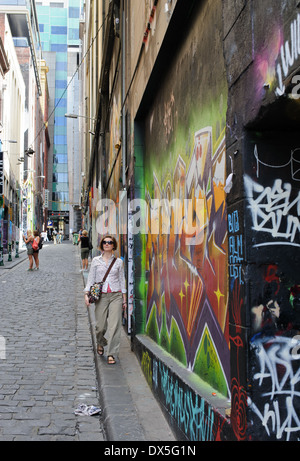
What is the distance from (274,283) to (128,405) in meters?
2.89

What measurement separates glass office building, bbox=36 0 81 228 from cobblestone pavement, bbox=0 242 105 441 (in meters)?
89.7

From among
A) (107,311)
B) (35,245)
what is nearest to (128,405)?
(107,311)

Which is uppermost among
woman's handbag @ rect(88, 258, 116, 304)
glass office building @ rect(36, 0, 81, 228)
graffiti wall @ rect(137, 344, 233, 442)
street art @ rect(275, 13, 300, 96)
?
glass office building @ rect(36, 0, 81, 228)

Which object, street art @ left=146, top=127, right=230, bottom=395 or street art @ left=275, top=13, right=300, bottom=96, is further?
street art @ left=146, top=127, right=230, bottom=395

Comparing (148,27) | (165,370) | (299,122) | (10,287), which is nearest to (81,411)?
(165,370)

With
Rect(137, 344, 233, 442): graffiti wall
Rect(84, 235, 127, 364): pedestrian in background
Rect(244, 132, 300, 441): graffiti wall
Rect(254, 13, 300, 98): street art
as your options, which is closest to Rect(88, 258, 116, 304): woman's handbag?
Rect(84, 235, 127, 364): pedestrian in background

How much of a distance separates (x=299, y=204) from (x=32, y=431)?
3.23 m

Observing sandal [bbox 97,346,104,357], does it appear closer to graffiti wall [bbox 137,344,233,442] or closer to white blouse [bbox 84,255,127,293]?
white blouse [bbox 84,255,127,293]

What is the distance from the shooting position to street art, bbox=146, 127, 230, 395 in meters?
3.46

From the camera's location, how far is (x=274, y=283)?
265 cm

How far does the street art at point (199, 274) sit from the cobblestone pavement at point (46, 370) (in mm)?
1172

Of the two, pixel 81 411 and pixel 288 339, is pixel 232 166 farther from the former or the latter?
pixel 81 411

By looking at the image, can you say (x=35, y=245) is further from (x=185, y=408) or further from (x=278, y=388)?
(x=278, y=388)

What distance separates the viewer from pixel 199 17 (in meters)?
4.17
